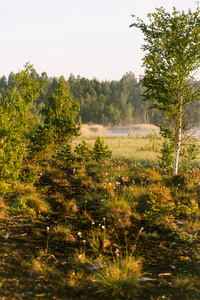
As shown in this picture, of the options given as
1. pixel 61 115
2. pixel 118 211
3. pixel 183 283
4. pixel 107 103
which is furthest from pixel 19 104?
pixel 107 103

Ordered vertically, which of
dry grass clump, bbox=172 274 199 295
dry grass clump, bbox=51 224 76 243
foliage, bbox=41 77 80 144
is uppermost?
foliage, bbox=41 77 80 144

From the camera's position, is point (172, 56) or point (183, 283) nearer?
point (183, 283)

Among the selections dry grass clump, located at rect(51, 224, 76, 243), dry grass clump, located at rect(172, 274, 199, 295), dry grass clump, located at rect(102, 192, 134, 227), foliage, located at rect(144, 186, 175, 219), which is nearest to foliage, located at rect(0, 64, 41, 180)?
dry grass clump, located at rect(51, 224, 76, 243)

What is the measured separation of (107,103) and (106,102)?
55 cm

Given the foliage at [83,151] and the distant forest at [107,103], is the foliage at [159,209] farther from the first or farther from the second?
the distant forest at [107,103]

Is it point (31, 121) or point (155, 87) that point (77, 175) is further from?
point (155, 87)

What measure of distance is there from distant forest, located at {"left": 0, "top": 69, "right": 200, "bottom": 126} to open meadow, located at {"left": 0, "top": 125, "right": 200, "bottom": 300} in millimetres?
37549

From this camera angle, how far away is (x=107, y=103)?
52281mm

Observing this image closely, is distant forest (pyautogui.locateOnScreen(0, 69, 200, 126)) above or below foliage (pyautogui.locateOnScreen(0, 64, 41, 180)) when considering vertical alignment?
above

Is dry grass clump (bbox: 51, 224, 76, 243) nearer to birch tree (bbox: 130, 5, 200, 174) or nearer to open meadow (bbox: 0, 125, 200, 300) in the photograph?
open meadow (bbox: 0, 125, 200, 300)

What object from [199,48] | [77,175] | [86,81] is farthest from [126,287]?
[86,81]

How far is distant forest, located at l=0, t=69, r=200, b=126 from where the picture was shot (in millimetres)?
48188

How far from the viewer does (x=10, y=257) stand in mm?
3850

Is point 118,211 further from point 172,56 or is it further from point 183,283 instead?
point 172,56
